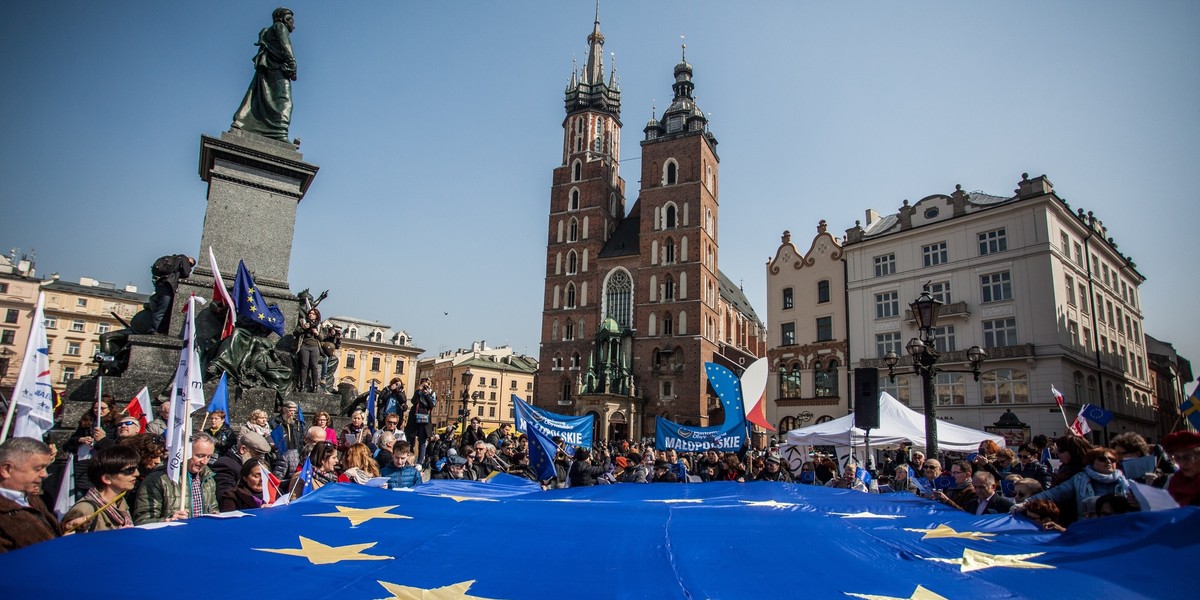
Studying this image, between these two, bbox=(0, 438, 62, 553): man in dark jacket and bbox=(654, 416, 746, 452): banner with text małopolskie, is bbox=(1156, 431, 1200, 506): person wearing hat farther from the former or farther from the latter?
bbox=(654, 416, 746, 452): banner with text małopolskie

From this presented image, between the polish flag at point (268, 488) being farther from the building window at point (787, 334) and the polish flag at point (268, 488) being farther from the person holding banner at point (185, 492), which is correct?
the building window at point (787, 334)

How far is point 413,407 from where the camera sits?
13.4 meters

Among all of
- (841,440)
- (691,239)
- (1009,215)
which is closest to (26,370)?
(841,440)

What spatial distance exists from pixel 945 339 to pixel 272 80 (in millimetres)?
29600

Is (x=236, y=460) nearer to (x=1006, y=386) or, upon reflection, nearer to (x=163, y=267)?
(x=163, y=267)

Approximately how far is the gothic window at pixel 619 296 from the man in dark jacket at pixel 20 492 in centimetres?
5416

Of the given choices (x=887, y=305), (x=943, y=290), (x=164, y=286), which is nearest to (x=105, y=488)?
(x=164, y=286)

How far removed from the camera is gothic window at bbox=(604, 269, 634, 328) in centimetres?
5794

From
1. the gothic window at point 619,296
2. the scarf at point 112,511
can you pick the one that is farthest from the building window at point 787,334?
the scarf at point 112,511

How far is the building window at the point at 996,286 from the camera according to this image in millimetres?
30344

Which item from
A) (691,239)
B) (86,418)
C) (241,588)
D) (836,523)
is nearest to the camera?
(241,588)

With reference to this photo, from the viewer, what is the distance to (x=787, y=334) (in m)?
38.1

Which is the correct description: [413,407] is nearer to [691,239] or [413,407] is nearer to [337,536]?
[337,536]

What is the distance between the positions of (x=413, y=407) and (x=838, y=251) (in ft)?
96.5
